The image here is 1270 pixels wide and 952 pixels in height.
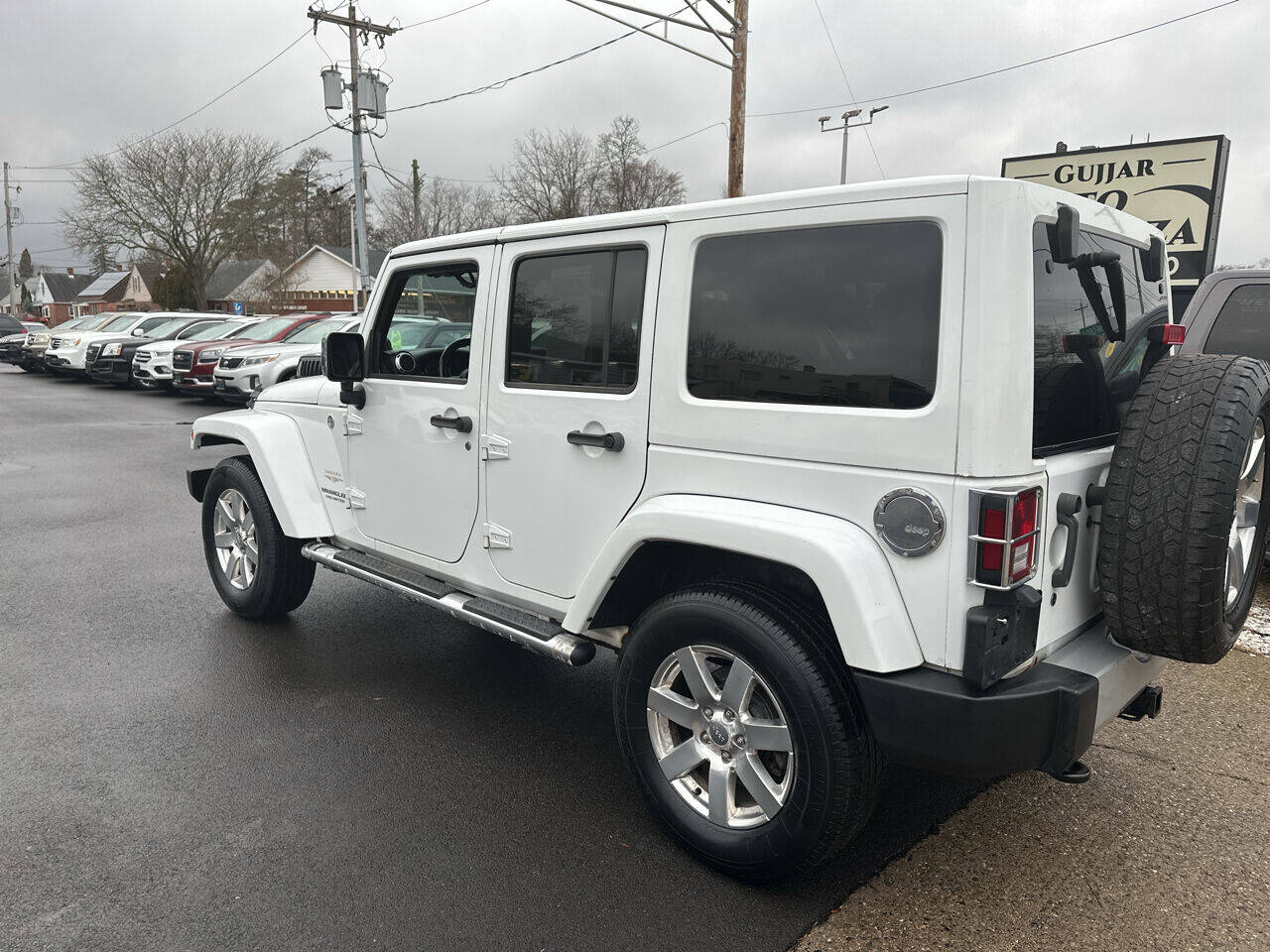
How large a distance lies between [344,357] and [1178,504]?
3.22 meters

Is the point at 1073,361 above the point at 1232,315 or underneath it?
underneath

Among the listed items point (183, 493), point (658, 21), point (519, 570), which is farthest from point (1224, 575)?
point (658, 21)

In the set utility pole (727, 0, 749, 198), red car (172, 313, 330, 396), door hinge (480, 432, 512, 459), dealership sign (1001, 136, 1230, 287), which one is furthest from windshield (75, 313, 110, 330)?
door hinge (480, 432, 512, 459)

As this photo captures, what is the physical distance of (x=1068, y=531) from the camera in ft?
8.36

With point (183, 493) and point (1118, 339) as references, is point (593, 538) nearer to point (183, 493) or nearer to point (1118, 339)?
point (1118, 339)

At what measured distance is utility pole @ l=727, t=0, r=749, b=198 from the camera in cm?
1412

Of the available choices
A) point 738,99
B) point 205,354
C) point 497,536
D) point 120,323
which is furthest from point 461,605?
point 120,323

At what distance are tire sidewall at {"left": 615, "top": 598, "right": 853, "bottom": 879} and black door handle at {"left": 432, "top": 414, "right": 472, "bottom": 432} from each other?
1.15 metres

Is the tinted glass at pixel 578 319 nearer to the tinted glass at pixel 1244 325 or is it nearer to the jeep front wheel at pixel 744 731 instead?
the jeep front wheel at pixel 744 731

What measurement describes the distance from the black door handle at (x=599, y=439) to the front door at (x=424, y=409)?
609 millimetres

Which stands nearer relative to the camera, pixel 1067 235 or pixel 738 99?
pixel 1067 235

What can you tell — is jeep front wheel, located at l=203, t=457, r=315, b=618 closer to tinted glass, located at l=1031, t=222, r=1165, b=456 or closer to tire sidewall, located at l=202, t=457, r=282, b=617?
tire sidewall, located at l=202, t=457, r=282, b=617

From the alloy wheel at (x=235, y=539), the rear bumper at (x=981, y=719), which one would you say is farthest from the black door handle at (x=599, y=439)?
the alloy wheel at (x=235, y=539)

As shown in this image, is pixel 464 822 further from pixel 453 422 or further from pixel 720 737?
pixel 453 422
